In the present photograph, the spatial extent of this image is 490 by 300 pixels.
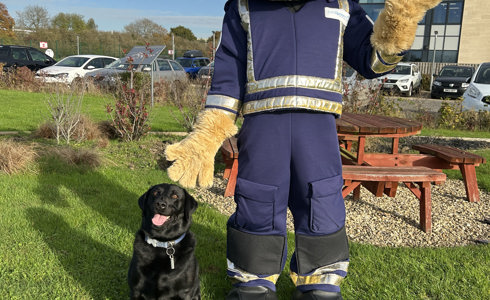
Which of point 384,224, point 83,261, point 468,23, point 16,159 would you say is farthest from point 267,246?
point 468,23

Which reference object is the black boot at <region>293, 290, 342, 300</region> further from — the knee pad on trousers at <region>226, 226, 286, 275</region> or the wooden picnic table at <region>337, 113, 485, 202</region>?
the wooden picnic table at <region>337, 113, 485, 202</region>

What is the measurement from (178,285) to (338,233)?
3.18 ft

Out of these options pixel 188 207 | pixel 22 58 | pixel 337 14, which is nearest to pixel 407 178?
pixel 337 14

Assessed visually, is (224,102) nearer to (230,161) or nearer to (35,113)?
(230,161)

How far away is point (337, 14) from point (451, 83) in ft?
59.4

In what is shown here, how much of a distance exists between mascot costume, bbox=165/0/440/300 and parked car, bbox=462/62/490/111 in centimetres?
884

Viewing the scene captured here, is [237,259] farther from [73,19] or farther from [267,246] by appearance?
[73,19]

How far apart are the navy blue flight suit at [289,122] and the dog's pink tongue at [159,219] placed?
0.44 metres

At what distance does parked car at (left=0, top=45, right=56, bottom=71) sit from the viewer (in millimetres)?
16703

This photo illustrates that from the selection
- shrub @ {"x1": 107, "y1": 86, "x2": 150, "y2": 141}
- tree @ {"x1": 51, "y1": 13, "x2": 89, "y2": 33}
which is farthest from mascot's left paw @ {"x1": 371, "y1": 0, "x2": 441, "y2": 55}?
tree @ {"x1": 51, "y1": 13, "x2": 89, "y2": 33}

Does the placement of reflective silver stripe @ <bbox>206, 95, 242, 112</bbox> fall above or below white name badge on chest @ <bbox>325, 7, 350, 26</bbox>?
below

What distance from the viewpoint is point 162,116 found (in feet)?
34.7

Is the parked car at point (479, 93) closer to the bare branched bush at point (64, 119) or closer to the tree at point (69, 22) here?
the bare branched bush at point (64, 119)

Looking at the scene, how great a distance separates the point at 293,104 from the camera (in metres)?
2.28
